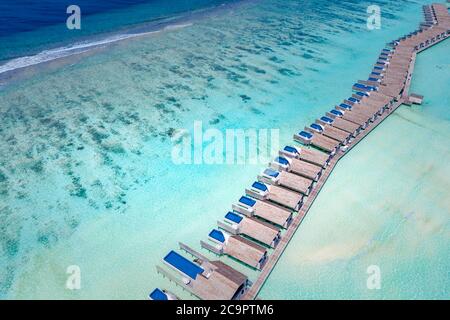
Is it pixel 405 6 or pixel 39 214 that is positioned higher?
pixel 405 6

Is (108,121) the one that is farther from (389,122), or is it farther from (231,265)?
(389,122)
